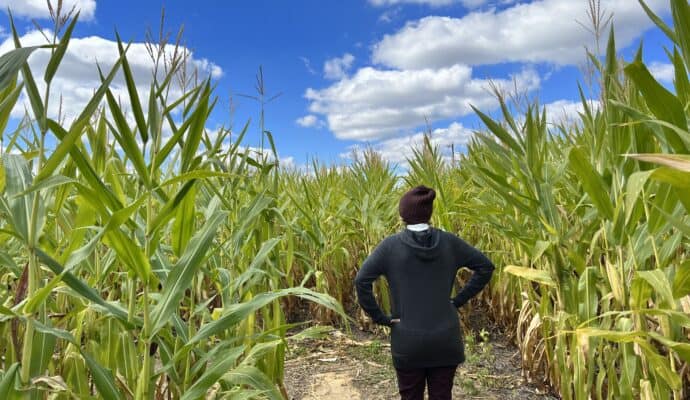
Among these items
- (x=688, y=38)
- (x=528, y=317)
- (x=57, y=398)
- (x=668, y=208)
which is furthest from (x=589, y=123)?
(x=57, y=398)

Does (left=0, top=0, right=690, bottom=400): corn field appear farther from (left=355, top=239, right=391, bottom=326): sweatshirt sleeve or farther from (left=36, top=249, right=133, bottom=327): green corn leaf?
(left=355, top=239, right=391, bottom=326): sweatshirt sleeve

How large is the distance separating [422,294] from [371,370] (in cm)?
137

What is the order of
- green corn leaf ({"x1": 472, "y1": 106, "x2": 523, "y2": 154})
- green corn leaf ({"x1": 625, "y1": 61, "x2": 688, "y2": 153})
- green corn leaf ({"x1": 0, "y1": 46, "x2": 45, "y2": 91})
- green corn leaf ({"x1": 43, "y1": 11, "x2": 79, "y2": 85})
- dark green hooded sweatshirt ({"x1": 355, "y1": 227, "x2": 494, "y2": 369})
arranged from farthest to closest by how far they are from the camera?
dark green hooded sweatshirt ({"x1": 355, "y1": 227, "x2": 494, "y2": 369}), green corn leaf ({"x1": 472, "y1": 106, "x2": 523, "y2": 154}), green corn leaf ({"x1": 625, "y1": 61, "x2": 688, "y2": 153}), green corn leaf ({"x1": 43, "y1": 11, "x2": 79, "y2": 85}), green corn leaf ({"x1": 0, "y1": 46, "x2": 45, "y2": 91})

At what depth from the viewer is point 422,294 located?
240 centimetres

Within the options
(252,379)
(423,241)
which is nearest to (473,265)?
(423,241)

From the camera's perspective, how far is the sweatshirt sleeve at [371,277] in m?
2.50

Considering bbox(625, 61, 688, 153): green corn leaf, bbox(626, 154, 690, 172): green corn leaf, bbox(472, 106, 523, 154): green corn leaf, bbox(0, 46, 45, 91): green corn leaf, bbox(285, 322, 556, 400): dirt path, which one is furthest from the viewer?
bbox(285, 322, 556, 400): dirt path

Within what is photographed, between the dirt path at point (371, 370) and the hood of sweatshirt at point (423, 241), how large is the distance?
1249 mm

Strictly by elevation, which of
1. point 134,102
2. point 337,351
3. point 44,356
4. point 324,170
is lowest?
point 337,351

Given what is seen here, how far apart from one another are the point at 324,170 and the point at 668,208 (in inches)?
185

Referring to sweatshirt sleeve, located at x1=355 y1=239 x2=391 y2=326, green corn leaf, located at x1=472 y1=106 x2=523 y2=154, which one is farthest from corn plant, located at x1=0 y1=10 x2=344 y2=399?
green corn leaf, located at x1=472 y1=106 x2=523 y2=154

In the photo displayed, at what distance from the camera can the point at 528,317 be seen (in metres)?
3.31

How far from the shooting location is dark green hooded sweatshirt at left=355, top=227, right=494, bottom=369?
238 centimetres

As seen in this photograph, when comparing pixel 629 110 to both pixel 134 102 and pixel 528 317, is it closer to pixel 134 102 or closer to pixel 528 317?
pixel 134 102
